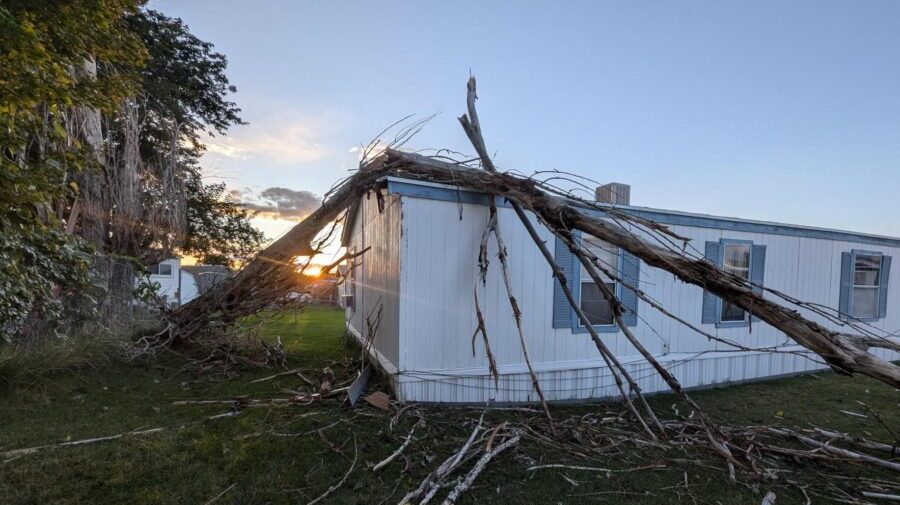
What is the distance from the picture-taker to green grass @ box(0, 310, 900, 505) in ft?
9.10

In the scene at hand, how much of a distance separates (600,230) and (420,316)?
2.41 m

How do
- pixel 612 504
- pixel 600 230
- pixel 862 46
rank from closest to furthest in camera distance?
pixel 612 504 < pixel 600 230 < pixel 862 46

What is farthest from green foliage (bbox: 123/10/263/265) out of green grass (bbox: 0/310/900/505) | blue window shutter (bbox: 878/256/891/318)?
blue window shutter (bbox: 878/256/891/318)

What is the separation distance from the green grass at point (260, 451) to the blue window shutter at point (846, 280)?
3.23m

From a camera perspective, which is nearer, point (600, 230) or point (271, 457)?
point (271, 457)

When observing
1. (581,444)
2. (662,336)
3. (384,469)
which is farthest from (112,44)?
(662,336)

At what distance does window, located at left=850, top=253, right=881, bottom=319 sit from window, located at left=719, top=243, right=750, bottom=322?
11.4 ft

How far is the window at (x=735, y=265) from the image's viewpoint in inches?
265

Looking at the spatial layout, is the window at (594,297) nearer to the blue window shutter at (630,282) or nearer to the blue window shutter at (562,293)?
the blue window shutter at (630,282)

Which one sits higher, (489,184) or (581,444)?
(489,184)

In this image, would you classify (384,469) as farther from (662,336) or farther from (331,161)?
(331,161)

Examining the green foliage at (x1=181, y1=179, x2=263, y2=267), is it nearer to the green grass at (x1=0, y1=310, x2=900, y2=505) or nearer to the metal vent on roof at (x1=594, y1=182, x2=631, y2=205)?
the green grass at (x1=0, y1=310, x2=900, y2=505)

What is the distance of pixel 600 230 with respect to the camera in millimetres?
4457

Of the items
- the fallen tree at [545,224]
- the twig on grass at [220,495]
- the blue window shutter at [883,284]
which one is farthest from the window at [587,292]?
the blue window shutter at [883,284]
